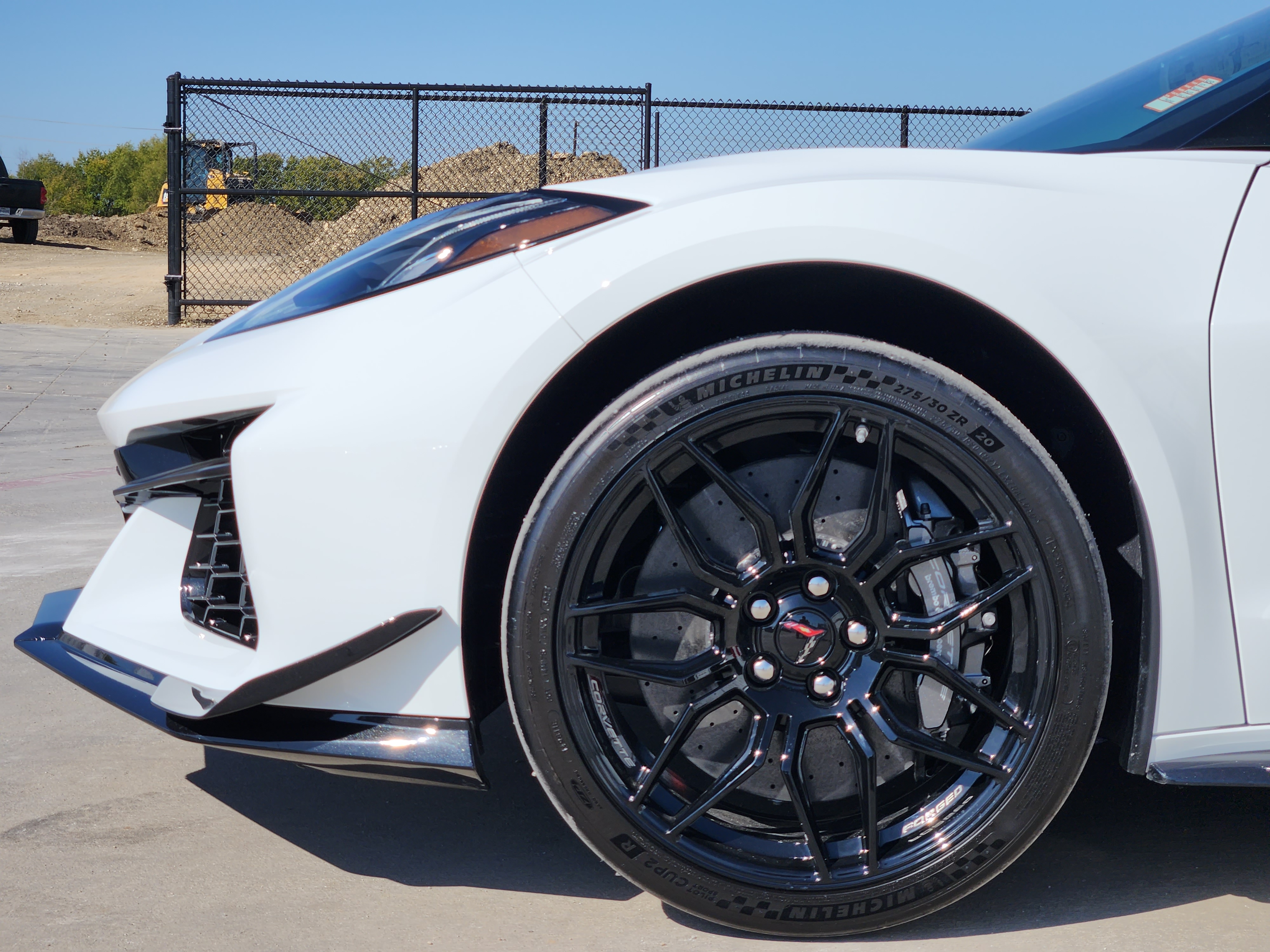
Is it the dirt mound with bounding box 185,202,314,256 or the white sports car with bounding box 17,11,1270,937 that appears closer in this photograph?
the white sports car with bounding box 17,11,1270,937

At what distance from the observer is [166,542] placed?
71.1 inches

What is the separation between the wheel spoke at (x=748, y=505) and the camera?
1562 mm

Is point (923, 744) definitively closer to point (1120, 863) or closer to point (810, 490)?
point (810, 490)

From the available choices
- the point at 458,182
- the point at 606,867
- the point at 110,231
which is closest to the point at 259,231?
the point at 458,182

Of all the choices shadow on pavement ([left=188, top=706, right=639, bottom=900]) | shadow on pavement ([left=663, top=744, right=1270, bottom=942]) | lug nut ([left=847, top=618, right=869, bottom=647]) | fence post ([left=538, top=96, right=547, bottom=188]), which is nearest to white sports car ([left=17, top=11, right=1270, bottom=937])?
lug nut ([left=847, top=618, right=869, bottom=647])

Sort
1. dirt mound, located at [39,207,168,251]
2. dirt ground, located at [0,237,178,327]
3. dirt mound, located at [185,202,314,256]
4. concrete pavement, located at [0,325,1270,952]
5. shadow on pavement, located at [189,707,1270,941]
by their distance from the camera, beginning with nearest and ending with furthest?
concrete pavement, located at [0,325,1270,952], shadow on pavement, located at [189,707,1270,941], dirt ground, located at [0,237,178,327], dirt mound, located at [185,202,314,256], dirt mound, located at [39,207,168,251]

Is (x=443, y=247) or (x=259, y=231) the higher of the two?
(x=259, y=231)

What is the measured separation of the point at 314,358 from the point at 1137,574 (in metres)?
1.26

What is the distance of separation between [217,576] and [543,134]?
32.1 feet

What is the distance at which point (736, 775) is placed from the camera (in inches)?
62.4

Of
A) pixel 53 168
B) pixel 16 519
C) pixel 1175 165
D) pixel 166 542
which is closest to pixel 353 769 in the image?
pixel 166 542

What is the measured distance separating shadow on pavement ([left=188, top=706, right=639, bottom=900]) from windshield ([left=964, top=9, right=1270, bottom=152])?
1466mm

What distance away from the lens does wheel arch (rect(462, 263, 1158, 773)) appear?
1.59 metres

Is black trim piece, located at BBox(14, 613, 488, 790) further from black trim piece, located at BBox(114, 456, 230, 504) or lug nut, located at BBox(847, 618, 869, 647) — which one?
lug nut, located at BBox(847, 618, 869, 647)
